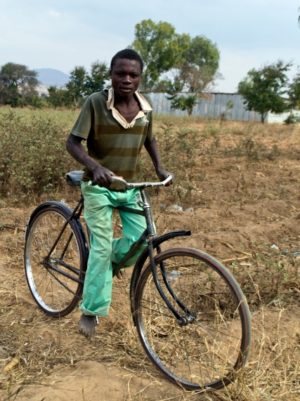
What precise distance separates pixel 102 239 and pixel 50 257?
2.87ft

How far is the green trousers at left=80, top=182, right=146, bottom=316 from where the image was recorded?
3.14m

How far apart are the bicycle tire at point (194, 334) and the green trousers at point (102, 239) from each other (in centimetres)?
23

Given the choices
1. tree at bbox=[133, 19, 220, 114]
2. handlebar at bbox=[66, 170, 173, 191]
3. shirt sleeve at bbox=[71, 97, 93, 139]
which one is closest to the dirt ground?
handlebar at bbox=[66, 170, 173, 191]

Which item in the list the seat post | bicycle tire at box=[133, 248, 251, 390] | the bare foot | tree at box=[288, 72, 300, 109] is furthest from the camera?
tree at box=[288, 72, 300, 109]

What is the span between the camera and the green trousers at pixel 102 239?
3.14 m

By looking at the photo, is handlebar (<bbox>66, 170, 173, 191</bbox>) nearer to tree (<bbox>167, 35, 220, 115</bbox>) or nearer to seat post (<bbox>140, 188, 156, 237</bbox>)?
seat post (<bbox>140, 188, 156, 237</bbox>)

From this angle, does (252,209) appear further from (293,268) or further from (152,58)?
(152,58)

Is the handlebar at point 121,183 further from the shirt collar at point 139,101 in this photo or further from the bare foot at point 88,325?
the bare foot at point 88,325

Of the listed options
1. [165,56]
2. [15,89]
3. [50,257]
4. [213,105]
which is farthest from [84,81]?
[165,56]

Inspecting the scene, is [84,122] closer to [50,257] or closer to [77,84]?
[50,257]

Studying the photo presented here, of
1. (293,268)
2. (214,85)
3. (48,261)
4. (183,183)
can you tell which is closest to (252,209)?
(183,183)

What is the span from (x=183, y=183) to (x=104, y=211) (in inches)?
166

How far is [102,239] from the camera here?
315 cm

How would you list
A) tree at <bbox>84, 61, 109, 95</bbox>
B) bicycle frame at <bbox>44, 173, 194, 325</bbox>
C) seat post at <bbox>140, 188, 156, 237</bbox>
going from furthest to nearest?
tree at <bbox>84, 61, 109, 95</bbox> → seat post at <bbox>140, 188, 156, 237</bbox> → bicycle frame at <bbox>44, 173, 194, 325</bbox>
